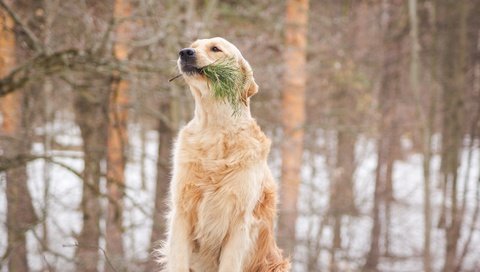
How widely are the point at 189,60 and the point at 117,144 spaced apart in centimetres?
740

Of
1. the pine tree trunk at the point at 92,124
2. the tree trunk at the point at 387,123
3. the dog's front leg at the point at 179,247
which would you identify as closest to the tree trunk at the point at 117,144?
the pine tree trunk at the point at 92,124

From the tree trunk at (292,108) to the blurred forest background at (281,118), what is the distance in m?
0.03

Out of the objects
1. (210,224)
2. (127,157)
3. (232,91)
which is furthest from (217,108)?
(127,157)

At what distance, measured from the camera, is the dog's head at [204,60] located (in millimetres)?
3377

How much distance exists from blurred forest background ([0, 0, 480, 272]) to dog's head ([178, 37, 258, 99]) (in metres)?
2.59

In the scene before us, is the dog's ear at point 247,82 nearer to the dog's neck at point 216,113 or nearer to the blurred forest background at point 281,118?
the dog's neck at point 216,113

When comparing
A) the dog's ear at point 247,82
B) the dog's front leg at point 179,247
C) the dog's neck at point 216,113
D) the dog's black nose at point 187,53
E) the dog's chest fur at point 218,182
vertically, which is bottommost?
the dog's front leg at point 179,247

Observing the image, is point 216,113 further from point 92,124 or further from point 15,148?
point 92,124

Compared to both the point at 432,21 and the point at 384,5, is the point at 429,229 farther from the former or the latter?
the point at 384,5

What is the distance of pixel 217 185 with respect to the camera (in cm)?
346

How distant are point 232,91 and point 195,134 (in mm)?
423

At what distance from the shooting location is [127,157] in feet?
28.2

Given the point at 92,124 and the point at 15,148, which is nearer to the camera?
the point at 15,148

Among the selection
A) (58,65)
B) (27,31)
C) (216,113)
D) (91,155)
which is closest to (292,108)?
(91,155)
